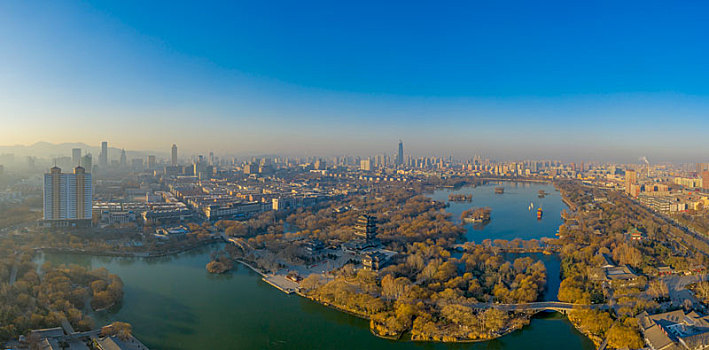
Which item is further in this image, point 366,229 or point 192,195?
point 192,195

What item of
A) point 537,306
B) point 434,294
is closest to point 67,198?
point 434,294

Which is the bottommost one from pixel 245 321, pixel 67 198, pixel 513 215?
pixel 245 321

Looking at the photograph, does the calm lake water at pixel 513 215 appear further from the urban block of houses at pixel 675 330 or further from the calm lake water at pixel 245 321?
the urban block of houses at pixel 675 330

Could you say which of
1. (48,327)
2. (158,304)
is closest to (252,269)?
(158,304)

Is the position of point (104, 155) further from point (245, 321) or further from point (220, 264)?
point (245, 321)

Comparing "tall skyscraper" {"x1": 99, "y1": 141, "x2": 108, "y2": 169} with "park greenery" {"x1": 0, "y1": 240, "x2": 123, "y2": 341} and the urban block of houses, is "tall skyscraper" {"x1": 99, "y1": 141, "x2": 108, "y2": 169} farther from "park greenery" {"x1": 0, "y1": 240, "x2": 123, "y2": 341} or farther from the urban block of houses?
the urban block of houses

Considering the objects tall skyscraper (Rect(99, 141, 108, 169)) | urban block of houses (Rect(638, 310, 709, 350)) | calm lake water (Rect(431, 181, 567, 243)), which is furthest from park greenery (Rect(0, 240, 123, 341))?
tall skyscraper (Rect(99, 141, 108, 169))

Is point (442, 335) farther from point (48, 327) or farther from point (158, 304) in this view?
point (48, 327)

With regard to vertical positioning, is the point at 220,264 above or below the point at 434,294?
below
